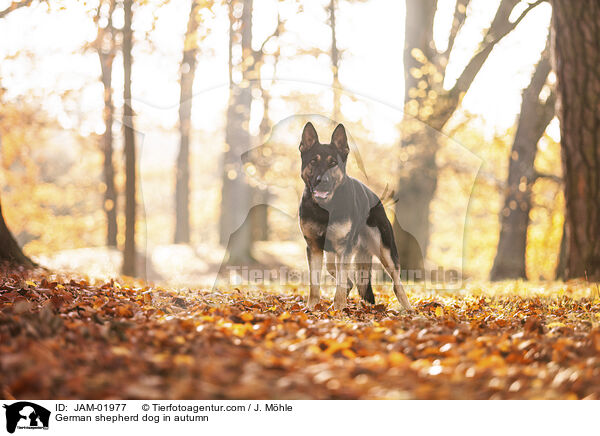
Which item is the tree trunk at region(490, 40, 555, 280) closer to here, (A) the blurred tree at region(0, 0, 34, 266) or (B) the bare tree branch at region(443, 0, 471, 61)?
(B) the bare tree branch at region(443, 0, 471, 61)

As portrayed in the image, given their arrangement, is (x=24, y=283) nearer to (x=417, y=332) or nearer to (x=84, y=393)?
(x=84, y=393)

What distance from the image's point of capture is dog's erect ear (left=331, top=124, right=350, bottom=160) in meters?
5.73

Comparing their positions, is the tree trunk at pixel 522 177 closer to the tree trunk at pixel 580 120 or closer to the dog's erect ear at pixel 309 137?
the tree trunk at pixel 580 120

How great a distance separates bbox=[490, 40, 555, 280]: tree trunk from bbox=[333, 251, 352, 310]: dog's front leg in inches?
389

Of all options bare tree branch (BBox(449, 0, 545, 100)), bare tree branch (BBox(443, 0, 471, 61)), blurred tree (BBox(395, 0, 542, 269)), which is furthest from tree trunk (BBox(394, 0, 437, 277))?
bare tree branch (BBox(449, 0, 545, 100))

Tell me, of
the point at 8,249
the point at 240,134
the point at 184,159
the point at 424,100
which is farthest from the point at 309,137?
the point at 184,159

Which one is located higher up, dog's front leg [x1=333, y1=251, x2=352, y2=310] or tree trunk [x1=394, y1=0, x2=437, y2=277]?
tree trunk [x1=394, y1=0, x2=437, y2=277]

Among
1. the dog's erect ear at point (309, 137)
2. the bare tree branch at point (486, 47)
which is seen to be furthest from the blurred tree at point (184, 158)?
the dog's erect ear at point (309, 137)

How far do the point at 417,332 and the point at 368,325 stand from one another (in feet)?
1.78

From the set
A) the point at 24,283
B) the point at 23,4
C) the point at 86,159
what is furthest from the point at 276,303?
the point at 86,159

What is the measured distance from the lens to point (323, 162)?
5707mm

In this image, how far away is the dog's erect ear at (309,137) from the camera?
578 cm

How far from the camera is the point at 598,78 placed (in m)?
8.65
